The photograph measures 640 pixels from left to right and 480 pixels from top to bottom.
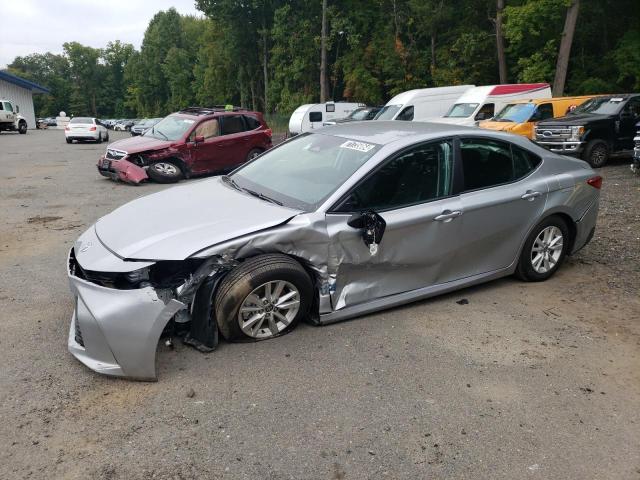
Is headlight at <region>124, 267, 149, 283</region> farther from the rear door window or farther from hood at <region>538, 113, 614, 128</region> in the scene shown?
hood at <region>538, 113, 614, 128</region>

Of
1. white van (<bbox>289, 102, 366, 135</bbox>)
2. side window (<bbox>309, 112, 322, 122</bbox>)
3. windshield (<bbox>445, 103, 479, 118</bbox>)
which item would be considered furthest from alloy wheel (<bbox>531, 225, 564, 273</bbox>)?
side window (<bbox>309, 112, 322, 122</bbox>)

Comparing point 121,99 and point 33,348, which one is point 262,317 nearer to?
point 33,348

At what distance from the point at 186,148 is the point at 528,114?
9.83 metres

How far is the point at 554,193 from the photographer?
5.16 metres

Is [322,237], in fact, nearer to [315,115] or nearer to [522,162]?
[522,162]

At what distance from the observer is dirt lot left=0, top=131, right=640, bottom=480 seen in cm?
279

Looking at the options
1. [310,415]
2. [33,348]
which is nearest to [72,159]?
[33,348]

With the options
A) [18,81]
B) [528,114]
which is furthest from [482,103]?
[18,81]

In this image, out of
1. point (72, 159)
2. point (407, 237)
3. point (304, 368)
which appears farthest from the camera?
point (72, 159)

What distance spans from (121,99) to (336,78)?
80405 mm

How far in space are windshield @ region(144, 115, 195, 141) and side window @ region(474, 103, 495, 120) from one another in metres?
10.1

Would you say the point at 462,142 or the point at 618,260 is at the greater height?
the point at 462,142

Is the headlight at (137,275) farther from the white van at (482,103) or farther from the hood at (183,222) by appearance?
the white van at (482,103)

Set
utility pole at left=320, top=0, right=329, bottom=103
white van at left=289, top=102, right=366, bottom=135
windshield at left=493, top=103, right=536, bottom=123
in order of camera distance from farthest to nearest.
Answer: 1. utility pole at left=320, top=0, right=329, bottom=103
2. white van at left=289, top=102, right=366, bottom=135
3. windshield at left=493, top=103, right=536, bottom=123
